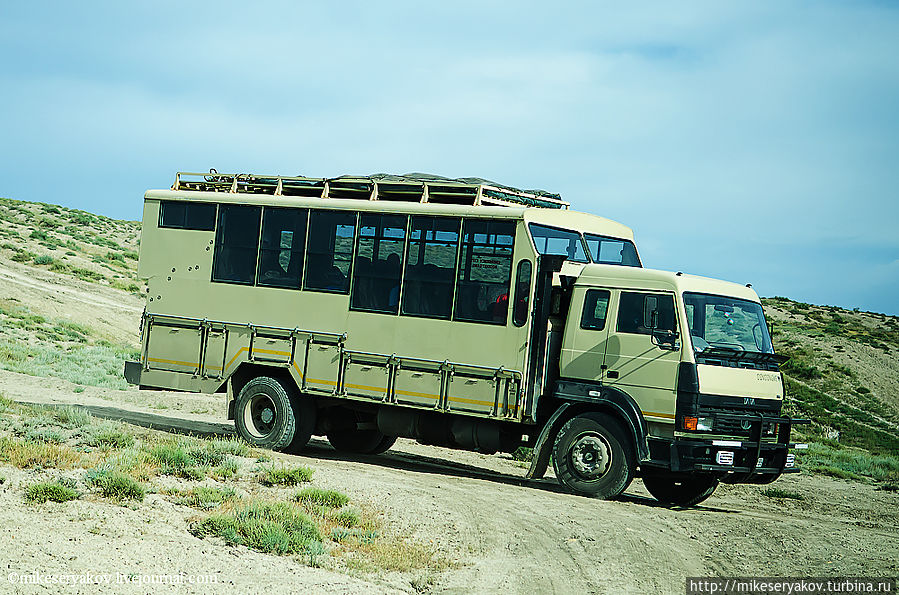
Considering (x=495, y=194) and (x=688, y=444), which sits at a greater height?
(x=495, y=194)

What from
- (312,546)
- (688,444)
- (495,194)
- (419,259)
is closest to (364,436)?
(419,259)

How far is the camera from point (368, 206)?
1501 cm

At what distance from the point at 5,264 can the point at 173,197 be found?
41.0 meters

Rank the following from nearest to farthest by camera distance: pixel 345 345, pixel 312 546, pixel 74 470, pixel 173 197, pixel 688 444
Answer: pixel 312 546 → pixel 74 470 → pixel 688 444 → pixel 345 345 → pixel 173 197

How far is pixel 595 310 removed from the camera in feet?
44.2

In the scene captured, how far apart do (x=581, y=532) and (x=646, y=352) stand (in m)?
3.04

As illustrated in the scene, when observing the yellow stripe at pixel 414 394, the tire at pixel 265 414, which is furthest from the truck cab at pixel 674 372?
the tire at pixel 265 414

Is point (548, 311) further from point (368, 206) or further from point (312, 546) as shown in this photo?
point (312, 546)

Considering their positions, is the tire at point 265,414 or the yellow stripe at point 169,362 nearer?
the tire at point 265,414

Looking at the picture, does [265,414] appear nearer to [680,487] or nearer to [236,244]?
[236,244]

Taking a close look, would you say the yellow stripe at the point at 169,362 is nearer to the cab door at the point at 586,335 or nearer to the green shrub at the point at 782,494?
the cab door at the point at 586,335

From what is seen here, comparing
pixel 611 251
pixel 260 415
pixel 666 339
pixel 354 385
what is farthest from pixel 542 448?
pixel 260 415

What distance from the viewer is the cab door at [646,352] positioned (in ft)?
41.7

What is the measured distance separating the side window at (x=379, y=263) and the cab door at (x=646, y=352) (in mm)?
3493
